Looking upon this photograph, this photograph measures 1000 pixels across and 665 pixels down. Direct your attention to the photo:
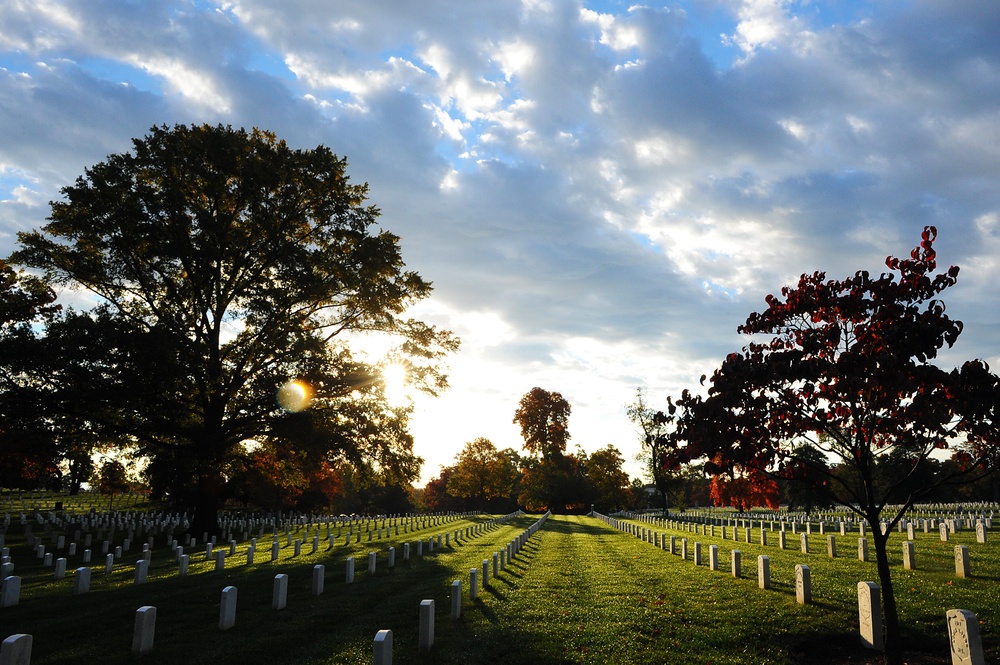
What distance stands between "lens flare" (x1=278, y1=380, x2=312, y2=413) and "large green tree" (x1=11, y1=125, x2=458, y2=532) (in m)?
0.09

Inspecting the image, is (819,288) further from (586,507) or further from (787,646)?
(586,507)

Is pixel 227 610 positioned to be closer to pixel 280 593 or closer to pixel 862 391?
pixel 280 593

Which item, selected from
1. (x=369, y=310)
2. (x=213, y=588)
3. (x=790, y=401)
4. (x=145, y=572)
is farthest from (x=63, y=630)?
(x=369, y=310)

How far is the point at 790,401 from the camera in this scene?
27.4 ft

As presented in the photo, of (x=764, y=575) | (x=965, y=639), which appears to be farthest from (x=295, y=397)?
(x=965, y=639)

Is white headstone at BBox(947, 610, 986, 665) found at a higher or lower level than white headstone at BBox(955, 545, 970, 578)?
higher

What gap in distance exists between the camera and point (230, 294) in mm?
24797

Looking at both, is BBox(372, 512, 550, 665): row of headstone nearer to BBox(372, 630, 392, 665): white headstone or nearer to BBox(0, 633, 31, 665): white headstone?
BBox(372, 630, 392, 665): white headstone

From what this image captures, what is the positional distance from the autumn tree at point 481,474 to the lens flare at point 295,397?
47288 mm

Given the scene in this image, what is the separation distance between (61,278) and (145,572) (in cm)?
1477

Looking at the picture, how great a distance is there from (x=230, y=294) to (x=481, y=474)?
4978 cm

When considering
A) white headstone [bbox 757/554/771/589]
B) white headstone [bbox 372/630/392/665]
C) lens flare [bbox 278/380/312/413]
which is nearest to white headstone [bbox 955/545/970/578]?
white headstone [bbox 757/554/771/589]

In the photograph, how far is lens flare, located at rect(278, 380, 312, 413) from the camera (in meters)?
23.7

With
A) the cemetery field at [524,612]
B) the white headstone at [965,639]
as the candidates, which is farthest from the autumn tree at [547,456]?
the white headstone at [965,639]
